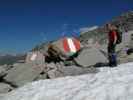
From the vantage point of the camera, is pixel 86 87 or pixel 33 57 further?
pixel 33 57

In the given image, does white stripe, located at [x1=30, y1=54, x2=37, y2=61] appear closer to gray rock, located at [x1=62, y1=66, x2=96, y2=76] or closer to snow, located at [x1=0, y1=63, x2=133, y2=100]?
gray rock, located at [x1=62, y1=66, x2=96, y2=76]

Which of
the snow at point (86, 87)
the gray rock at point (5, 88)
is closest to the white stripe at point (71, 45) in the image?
the snow at point (86, 87)

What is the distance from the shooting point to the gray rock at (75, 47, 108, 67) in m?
21.2

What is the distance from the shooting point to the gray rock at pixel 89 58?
836 inches

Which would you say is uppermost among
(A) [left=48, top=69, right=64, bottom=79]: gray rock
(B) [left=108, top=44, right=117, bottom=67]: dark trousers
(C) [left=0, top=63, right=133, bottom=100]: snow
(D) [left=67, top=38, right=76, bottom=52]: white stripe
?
(D) [left=67, top=38, right=76, bottom=52]: white stripe

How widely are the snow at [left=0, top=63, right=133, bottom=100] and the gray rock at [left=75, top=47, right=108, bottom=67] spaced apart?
2441 millimetres

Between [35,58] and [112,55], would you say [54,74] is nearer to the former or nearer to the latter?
[112,55]

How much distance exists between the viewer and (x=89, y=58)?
21.6 metres

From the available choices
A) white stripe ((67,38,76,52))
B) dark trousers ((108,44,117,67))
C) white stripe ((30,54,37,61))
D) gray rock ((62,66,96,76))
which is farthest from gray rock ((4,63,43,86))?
dark trousers ((108,44,117,67))

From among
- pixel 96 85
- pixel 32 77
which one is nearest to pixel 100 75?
pixel 96 85

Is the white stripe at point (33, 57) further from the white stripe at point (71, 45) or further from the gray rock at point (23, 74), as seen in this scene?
the gray rock at point (23, 74)

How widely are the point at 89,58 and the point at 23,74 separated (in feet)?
17.8

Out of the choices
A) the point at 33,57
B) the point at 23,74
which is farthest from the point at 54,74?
the point at 33,57

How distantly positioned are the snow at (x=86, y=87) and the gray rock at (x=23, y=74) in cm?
95
